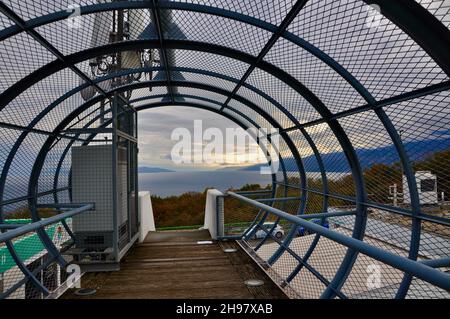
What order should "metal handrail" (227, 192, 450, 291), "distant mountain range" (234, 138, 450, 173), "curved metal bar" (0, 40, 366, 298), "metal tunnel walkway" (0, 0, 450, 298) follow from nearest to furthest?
"metal handrail" (227, 192, 450, 291), "metal tunnel walkway" (0, 0, 450, 298), "distant mountain range" (234, 138, 450, 173), "curved metal bar" (0, 40, 366, 298)

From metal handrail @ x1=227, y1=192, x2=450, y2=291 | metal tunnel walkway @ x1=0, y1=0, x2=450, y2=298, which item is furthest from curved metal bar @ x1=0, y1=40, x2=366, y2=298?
metal handrail @ x1=227, y1=192, x2=450, y2=291

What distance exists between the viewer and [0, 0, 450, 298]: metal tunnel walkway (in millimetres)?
3133

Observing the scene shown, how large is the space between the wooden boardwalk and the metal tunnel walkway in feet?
0.92

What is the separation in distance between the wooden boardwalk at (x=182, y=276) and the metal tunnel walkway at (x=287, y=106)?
0.28 m

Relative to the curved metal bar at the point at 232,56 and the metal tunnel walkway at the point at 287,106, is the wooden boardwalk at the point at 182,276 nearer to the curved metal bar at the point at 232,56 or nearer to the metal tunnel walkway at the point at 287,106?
the metal tunnel walkway at the point at 287,106

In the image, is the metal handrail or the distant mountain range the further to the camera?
the distant mountain range

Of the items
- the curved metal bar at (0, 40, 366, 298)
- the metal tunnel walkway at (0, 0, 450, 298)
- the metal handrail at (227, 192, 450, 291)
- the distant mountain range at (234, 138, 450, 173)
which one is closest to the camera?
the metal handrail at (227, 192, 450, 291)

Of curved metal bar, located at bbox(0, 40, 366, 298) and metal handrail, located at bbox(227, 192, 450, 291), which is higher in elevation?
curved metal bar, located at bbox(0, 40, 366, 298)

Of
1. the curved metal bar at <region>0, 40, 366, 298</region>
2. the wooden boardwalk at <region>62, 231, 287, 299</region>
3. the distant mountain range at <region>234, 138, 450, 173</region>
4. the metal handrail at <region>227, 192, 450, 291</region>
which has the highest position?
the curved metal bar at <region>0, 40, 366, 298</region>

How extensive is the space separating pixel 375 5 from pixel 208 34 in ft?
7.44

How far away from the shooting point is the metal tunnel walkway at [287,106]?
3133mm

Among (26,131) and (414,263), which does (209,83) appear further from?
(414,263)

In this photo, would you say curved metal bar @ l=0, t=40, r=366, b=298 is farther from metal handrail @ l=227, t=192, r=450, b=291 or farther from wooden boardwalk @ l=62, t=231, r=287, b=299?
metal handrail @ l=227, t=192, r=450, b=291

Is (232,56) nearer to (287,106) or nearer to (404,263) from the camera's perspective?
(287,106)
